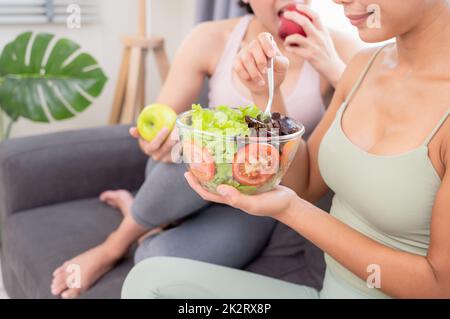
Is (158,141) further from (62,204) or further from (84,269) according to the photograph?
(62,204)

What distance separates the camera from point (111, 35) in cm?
273

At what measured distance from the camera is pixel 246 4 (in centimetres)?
155

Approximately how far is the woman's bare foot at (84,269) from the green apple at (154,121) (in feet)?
1.03

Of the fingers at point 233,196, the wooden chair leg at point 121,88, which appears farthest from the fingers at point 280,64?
the wooden chair leg at point 121,88

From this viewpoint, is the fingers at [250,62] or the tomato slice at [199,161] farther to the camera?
the fingers at [250,62]

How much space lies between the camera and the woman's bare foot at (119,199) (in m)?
1.61

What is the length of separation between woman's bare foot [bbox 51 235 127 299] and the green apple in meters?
0.31

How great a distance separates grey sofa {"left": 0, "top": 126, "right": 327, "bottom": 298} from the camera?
4.49ft

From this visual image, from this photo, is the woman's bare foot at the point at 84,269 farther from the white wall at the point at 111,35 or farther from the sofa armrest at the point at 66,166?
the white wall at the point at 111,35

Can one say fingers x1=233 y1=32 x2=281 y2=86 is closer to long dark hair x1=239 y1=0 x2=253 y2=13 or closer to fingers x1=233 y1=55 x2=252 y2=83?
fingers x1=233 y1=55 x2=252 y2=83

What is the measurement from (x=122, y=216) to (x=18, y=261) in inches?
12.1

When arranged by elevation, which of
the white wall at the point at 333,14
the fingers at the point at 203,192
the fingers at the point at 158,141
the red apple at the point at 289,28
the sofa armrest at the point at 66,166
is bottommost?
the sofa armrest at the point at 66,166
